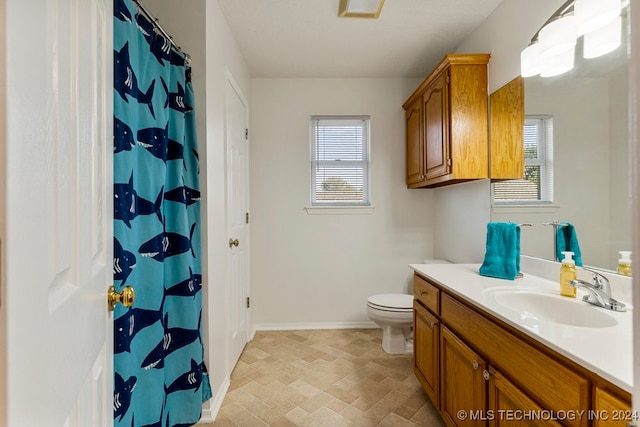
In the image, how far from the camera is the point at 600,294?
1159 mm

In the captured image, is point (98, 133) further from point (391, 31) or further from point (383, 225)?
point (383, 225)

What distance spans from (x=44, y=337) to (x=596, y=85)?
194 centimetres

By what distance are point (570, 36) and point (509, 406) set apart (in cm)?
158

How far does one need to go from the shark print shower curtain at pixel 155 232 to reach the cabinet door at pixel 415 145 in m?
1.78

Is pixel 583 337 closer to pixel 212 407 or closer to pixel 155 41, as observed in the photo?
pixel 212 407

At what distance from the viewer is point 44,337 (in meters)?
0.43

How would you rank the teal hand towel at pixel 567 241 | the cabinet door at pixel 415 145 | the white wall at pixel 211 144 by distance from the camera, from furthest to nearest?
1. the cabinet door at pixel 415 145
2. the white wall at pixel 211 144
3. the teal hand towel at pixel 567 241

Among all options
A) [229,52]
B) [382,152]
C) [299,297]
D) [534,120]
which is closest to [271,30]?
[229,52]

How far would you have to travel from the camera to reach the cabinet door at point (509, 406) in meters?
0.93

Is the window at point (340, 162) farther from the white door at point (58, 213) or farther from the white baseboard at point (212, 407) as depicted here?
the white door at point (58, 213)

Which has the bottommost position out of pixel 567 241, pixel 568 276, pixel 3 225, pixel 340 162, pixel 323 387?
pixel 323 387

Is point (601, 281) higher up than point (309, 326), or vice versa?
point (601, 281)

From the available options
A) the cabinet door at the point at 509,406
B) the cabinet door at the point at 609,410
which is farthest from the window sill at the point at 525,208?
the cabinet door at the point at 609,410

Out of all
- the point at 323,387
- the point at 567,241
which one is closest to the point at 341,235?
the point at 323,387
